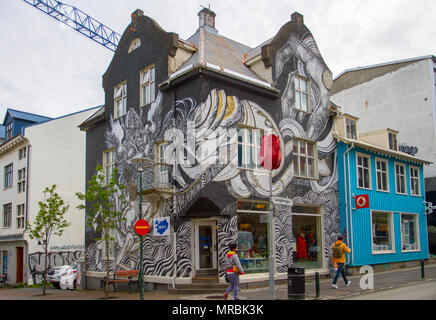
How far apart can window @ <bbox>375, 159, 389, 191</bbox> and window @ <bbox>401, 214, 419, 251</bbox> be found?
8.11 ft

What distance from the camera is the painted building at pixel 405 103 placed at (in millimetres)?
29031

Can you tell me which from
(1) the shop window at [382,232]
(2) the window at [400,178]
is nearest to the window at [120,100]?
(1) the shop window at [382,232]

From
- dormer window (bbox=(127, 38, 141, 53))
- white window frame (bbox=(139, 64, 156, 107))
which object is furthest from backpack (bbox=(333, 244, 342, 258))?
dormer window (bbox=(127, 38, 141, 53))

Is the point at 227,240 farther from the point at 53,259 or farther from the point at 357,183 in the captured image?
the point at 53,259

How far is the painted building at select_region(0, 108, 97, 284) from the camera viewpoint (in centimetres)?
3012

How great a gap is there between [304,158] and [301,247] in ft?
12.9

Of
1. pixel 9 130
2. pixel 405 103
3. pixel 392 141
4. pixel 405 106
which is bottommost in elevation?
pixel 392 141

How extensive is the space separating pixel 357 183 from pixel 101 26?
105ft

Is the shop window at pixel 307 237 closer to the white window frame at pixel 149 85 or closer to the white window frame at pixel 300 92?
the white window frame at pixel 300 92

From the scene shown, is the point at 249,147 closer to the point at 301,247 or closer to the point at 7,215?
the point at 301,247

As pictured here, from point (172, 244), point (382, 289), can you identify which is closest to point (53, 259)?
point (172, 244)

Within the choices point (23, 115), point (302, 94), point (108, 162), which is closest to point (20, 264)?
point (23, 115)

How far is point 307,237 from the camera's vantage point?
64.7 feet

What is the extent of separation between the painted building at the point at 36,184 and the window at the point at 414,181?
21.5 m
